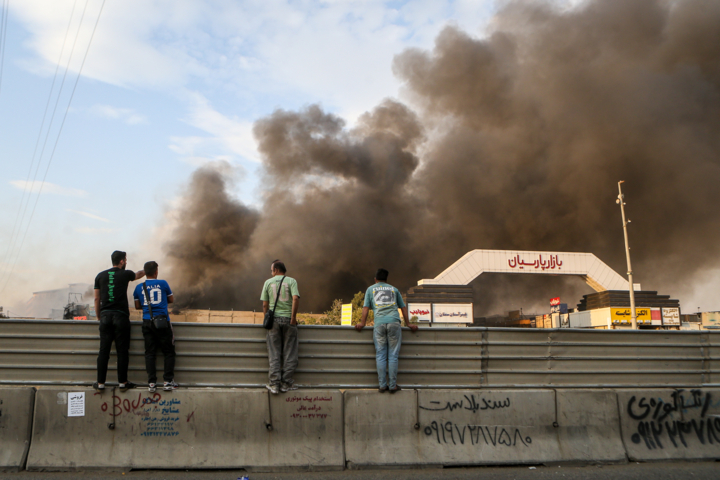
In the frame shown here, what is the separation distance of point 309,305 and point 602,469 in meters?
55.8

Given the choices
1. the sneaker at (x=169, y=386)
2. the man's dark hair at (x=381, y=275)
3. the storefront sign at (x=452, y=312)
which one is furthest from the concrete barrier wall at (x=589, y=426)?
the storefront sign at (x=452, y=312)

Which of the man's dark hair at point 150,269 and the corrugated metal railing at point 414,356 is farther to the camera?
the man's dark hair at point 150,269

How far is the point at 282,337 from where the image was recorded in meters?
5.49

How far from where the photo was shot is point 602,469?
17.3 ft

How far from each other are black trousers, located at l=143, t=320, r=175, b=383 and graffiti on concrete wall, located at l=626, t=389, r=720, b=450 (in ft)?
16.6

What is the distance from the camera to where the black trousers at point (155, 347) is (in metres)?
5.29

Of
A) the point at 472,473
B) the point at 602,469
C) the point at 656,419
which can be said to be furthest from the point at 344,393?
the point at 656,419

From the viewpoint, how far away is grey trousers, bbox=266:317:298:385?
209 inches

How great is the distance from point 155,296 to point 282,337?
1.46 metres

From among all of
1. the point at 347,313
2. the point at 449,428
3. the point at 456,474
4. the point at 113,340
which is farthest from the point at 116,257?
the point at 347,313

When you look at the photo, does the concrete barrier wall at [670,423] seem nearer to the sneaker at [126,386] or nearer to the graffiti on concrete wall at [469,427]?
the graffiti on concrete wall at [469,427]

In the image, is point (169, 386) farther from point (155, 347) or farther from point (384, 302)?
point (384, 302)

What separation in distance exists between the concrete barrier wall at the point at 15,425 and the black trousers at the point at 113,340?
28.3 inches

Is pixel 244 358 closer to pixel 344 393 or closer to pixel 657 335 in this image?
pixel 344 393
